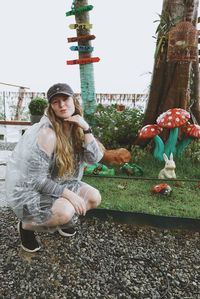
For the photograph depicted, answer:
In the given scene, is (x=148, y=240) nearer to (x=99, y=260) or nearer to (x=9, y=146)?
(x=99, y=260)

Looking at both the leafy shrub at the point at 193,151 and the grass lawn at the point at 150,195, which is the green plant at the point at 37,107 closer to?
the grass lawn at the point at 150,195

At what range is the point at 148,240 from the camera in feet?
8.17

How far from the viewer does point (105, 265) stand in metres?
2.14

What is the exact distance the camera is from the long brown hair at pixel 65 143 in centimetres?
186

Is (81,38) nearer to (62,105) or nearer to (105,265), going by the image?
(62,105)

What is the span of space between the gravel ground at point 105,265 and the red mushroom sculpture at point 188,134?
1.68m

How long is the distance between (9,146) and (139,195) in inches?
158

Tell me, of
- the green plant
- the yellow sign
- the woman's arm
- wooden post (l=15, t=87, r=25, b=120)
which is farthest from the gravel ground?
wooden post (l=15, t=87, r=25, b=120)

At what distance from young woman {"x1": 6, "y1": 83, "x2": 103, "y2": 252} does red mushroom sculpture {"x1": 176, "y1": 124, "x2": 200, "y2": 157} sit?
2.30 metres

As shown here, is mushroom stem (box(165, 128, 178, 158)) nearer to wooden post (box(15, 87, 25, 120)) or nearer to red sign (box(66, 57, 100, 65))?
red sign (box(66, 57, 100, 65))

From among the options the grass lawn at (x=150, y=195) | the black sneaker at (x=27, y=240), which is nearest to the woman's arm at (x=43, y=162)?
the black sneaker at (x=27, y=240)

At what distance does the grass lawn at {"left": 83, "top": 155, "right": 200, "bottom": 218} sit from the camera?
286cm

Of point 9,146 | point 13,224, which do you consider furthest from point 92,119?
point 13,224

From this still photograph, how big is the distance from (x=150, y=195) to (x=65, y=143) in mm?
1672
